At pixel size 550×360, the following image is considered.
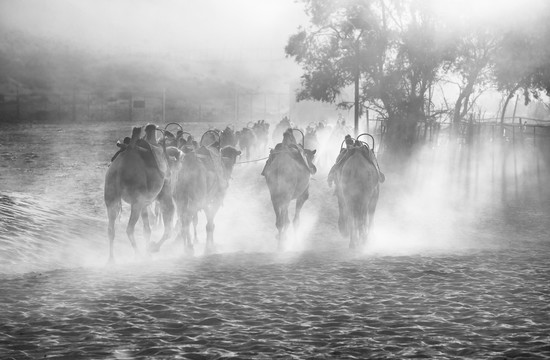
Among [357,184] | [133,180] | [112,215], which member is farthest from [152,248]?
[357,184]

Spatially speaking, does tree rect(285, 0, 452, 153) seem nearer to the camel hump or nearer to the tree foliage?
the tree foliage

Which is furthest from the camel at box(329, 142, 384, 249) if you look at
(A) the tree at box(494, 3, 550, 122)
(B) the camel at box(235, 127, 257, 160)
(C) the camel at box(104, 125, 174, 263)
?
(A) the tree at box(494, 3, 550, 122)

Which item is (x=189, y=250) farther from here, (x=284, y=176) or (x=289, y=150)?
(x=289, y=150)

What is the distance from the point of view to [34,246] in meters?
13.7

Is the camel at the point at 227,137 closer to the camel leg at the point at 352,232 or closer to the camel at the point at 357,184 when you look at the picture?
the camel at the point at 357,184

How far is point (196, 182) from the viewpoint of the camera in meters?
14.9

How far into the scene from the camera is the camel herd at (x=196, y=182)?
43.8 ft

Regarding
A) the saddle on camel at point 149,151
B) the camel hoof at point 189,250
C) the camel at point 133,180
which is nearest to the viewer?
the camel at point 133,180

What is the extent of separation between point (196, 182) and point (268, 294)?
17.8 feet

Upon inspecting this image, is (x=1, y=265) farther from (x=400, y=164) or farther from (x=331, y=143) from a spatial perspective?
(x=400, y=164)

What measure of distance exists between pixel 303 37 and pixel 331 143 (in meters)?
9.49

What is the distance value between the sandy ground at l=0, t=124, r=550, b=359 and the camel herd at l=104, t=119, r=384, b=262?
0.67m

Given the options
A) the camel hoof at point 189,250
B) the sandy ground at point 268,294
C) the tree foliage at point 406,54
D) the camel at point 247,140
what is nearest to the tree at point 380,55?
the tree foliage at point 406,54

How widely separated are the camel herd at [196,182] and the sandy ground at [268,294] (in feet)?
2.21
